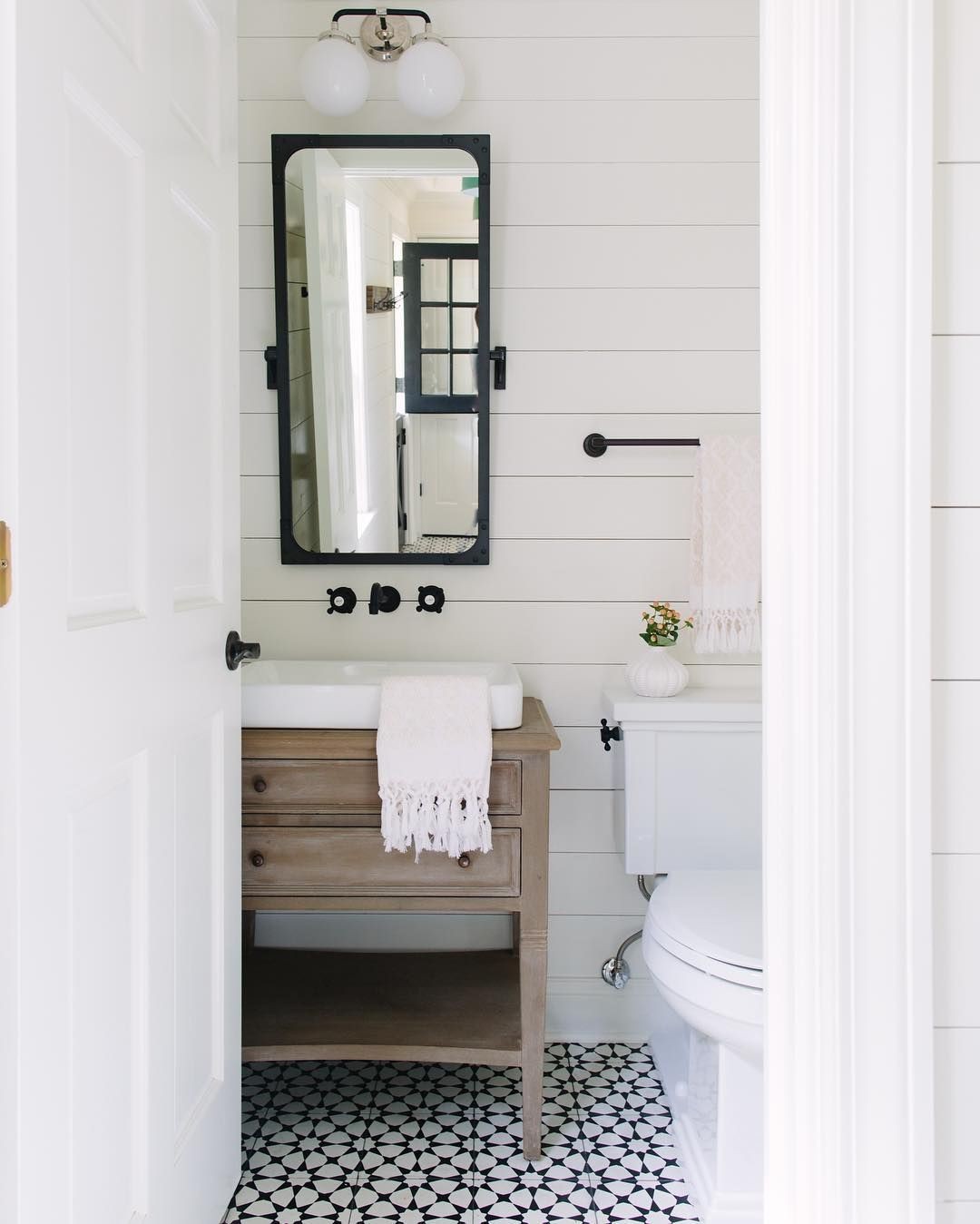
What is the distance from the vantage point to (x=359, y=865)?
1.89 metres

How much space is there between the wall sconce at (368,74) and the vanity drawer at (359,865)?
150 centimetres

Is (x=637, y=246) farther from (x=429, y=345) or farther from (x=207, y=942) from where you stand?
(x=207, y=942)

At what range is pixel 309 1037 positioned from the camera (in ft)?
6.46

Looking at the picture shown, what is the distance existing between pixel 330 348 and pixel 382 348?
114 mm

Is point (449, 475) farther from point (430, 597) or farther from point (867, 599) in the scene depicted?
point (867, 599)

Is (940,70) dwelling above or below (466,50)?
below

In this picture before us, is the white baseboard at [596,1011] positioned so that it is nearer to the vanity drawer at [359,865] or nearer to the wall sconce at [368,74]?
the vanity drawer at [359,865]

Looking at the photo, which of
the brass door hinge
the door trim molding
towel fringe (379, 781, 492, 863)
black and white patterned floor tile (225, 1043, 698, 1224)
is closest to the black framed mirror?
towel fringe (379, 781, 492, 863)

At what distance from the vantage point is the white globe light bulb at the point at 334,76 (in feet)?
6.99

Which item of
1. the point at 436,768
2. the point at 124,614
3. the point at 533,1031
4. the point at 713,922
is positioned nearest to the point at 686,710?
the point at 713,922

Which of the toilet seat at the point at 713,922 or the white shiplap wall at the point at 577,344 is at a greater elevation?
the white shiplap wall at the point at 577,344

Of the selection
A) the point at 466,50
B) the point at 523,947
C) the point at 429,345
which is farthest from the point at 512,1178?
the point at 466,50

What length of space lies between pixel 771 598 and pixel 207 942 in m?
1.15

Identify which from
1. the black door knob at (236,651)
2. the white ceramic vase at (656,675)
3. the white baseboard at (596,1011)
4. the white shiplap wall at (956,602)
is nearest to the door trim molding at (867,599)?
the white shiplap wall at (956,602)
